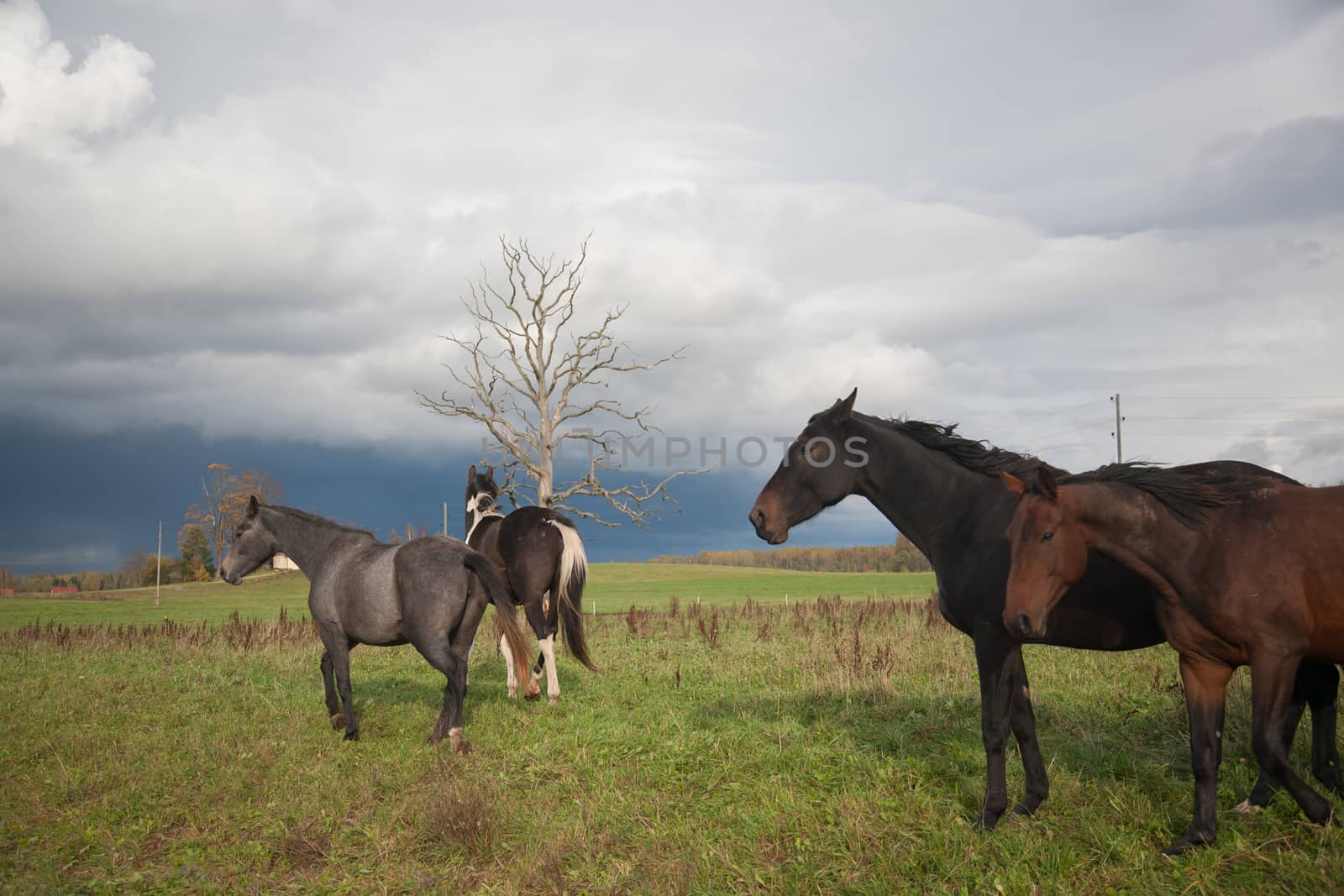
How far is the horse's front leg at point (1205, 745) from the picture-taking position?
4.29 meters

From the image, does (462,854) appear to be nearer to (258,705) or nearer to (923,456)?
(923,456)

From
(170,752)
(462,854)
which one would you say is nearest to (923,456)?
(462,854)

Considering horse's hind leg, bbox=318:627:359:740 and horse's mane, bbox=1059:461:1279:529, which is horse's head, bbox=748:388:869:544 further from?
horse's hind leg, bbox=318:627:359:740

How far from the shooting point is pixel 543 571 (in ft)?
35.8

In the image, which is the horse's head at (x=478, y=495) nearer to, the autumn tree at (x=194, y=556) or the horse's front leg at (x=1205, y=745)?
the horse's front leg at (x=1205, y=745)

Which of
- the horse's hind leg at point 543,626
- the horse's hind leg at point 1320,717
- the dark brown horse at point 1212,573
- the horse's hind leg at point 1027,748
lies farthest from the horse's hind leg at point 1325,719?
the horse's hind leg at point 543,626

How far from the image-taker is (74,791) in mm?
6848

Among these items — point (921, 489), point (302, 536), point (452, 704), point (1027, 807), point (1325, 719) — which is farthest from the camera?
point (302, 536)

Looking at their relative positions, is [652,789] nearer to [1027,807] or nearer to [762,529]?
[762,529]

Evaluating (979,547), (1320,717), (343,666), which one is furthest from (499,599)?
(1320,717)

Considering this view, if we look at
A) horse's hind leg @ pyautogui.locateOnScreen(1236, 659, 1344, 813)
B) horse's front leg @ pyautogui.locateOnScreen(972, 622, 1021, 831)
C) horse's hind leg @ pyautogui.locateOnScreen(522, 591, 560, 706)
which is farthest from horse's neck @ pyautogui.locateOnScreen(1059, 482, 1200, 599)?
horse's hind leg @ pyautogui.locateOnScreen(522, 591, 560, 706)

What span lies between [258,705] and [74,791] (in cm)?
331

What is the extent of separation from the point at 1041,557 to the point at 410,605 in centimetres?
604

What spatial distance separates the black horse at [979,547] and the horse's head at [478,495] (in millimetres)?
7780
